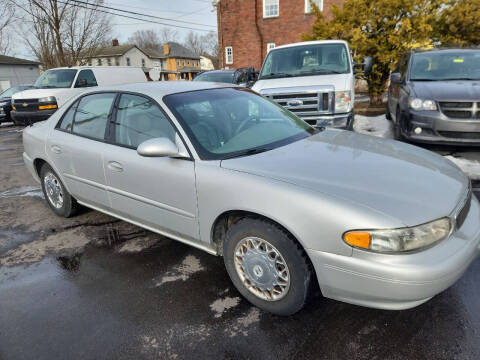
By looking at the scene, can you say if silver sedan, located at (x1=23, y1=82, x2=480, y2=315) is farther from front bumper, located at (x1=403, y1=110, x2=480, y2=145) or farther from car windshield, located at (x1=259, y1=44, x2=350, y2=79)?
car windshield, located at (x1=259, y1=44, x2=350, y2=79)

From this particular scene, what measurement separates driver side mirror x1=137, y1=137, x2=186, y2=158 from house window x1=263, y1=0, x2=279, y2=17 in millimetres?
26104

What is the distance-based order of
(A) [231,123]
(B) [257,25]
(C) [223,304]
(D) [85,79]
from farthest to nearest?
(B) [257,25], (D) [85,79], (A) [231,123], (C) [223,304]

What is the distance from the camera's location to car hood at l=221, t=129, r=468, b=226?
209cm

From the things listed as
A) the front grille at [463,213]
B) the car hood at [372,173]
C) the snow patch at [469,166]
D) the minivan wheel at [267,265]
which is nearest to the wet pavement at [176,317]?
the minivan wheel at [267,265]

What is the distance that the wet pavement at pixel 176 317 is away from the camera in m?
2.18

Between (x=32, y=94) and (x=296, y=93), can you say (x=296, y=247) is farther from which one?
(x=32, y=94)

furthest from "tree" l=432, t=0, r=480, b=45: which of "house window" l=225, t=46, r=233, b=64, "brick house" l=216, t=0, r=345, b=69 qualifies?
"house window" l=225, t=46, r=233, b=64

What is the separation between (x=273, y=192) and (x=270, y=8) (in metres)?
26.8

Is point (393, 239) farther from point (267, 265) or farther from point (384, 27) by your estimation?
point (384, 27)

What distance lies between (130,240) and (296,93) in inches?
159

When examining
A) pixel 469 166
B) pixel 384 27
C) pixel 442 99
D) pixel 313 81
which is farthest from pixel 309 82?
pixel 384 27

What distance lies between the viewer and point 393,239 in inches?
76.7

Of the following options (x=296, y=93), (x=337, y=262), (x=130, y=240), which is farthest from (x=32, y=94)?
(x=337, y=262)

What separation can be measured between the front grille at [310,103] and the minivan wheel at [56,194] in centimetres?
392
